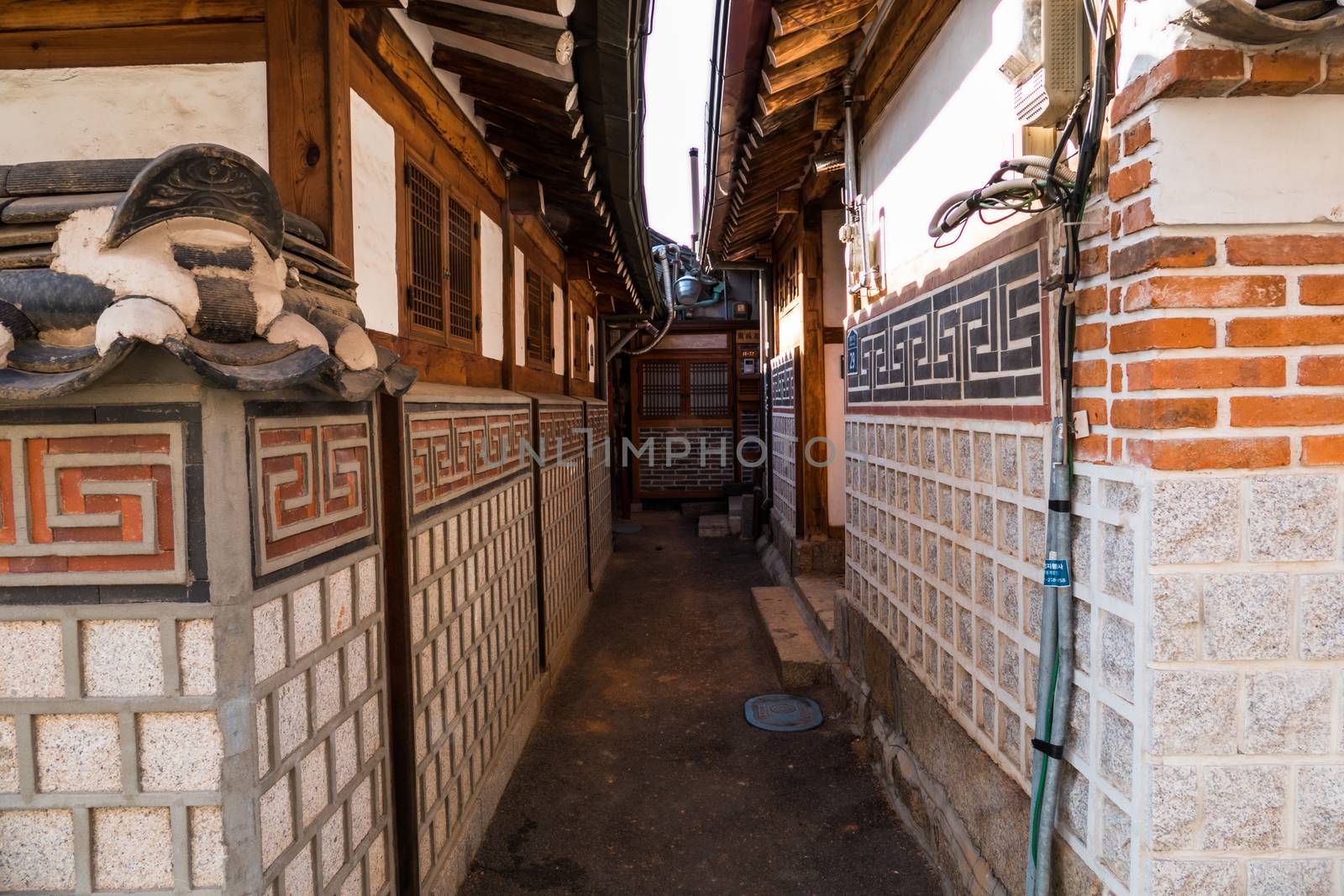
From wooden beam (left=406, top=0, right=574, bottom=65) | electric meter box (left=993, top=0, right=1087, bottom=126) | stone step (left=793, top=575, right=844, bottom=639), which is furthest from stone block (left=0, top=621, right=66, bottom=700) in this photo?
stone step (left=793, top=575, right=844, bottom=639)

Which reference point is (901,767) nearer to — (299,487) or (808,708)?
(808,708)

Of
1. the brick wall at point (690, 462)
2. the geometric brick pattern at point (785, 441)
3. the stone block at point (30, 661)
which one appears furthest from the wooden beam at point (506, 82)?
the brick wall at point (690, 462)

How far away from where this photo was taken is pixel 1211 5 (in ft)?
6.31

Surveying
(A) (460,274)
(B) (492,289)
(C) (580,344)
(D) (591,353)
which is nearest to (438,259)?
(A) (460,274)

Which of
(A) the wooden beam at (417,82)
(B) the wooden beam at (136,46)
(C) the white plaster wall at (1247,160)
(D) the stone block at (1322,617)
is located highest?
(A) the wooden beam at (417,82)

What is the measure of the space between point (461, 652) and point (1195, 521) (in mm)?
3357

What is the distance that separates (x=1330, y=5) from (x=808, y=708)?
5376 mm

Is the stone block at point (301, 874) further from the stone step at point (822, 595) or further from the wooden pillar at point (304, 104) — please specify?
the stone step at point (822, 595)

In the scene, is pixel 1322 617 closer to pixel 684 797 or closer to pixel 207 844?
pixel 207 844

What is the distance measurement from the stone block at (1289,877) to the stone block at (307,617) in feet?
9.28

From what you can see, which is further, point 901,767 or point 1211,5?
point 901,767

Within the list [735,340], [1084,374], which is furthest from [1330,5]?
[735,340]

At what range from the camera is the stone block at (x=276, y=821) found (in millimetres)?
2119

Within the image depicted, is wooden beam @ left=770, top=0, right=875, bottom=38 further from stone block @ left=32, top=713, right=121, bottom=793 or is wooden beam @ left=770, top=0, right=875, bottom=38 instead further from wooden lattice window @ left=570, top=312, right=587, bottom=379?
wooden lattice window @ left=570, top=312, right=587, bottom=379
